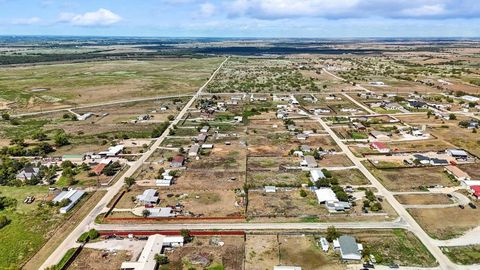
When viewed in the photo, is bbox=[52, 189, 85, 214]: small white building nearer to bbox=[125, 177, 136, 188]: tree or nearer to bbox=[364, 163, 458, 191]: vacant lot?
bbox=[125, 177, 136, 188]: tree

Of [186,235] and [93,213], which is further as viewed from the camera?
[93,213]

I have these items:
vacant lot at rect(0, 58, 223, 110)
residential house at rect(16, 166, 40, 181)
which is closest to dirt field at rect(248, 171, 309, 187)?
residential house at rect(16, 166, 40, 181)

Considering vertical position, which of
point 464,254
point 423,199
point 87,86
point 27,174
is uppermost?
point 87,86

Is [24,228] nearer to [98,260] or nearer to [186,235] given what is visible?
[98,260]

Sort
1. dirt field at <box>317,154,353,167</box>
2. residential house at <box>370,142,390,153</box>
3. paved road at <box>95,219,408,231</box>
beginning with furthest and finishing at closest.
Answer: residential house at <box>370,142,390,153</box> → dirt field at <box>317,154,353,167</box> → paved road at <box>95,219,408,231</box>

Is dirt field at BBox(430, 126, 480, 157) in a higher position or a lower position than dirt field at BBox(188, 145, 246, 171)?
higher

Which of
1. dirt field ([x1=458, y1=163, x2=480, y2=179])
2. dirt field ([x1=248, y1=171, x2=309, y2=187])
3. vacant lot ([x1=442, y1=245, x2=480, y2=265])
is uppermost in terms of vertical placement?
dirt field ([x1=458, y1=163, x2=480, y2=179])

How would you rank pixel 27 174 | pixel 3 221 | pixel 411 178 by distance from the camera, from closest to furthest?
1. pixel 3 221
2. pixel 411 178
3. pixel 27 174

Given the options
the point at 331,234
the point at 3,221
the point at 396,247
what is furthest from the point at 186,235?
the point at 3,221
